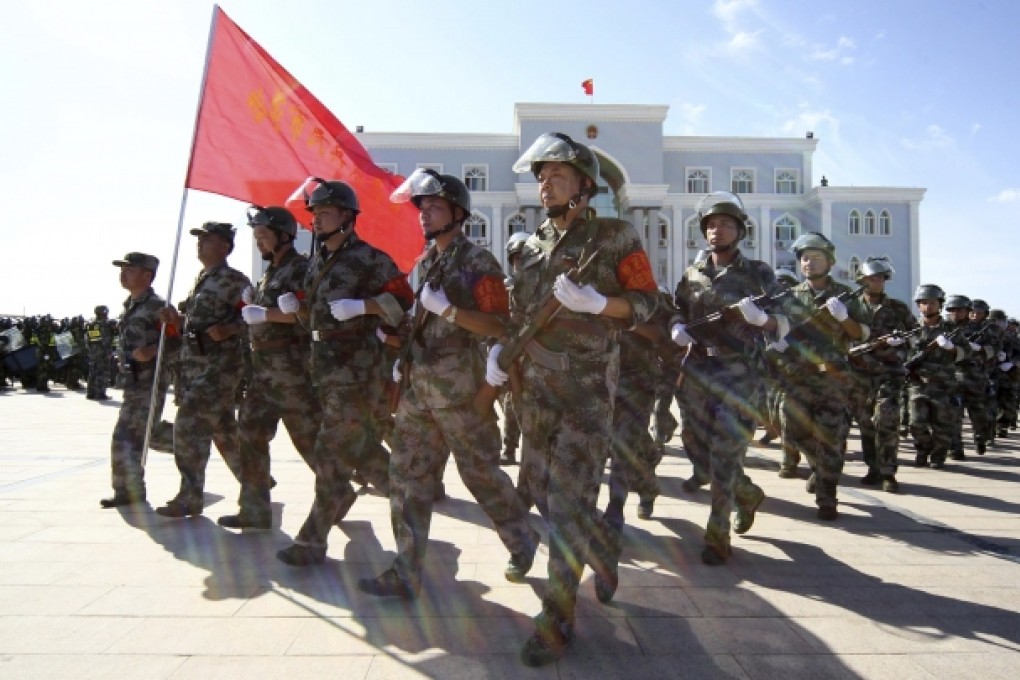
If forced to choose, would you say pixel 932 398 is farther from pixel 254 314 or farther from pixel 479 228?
pixel 479 228

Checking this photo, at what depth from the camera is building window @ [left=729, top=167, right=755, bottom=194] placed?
151 ft

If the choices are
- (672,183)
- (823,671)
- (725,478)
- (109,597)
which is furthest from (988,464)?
(672,183)

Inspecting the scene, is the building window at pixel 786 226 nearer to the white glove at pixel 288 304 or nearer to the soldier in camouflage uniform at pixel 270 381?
the soldier in camouflage uniform at pixel 270 381

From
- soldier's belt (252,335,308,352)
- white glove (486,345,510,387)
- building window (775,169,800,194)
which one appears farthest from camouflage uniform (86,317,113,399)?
building window (775,169,800,194)

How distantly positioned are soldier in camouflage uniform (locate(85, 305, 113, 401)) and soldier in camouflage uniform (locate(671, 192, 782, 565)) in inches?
661

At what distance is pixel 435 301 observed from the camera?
3975 mm

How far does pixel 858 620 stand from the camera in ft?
12.4

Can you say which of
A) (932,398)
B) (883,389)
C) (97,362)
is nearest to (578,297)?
(883,389)

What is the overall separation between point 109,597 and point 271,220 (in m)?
2.92

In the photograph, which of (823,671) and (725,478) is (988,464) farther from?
(823,671)

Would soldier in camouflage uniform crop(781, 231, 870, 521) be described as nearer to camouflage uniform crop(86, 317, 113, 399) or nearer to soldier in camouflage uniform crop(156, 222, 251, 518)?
soldier in camouflage uniform crop(156, 222, 251, 518)

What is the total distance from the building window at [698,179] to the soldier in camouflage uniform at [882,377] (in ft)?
127

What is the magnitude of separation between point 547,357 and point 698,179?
149 ft

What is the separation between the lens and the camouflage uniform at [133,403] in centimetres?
629
